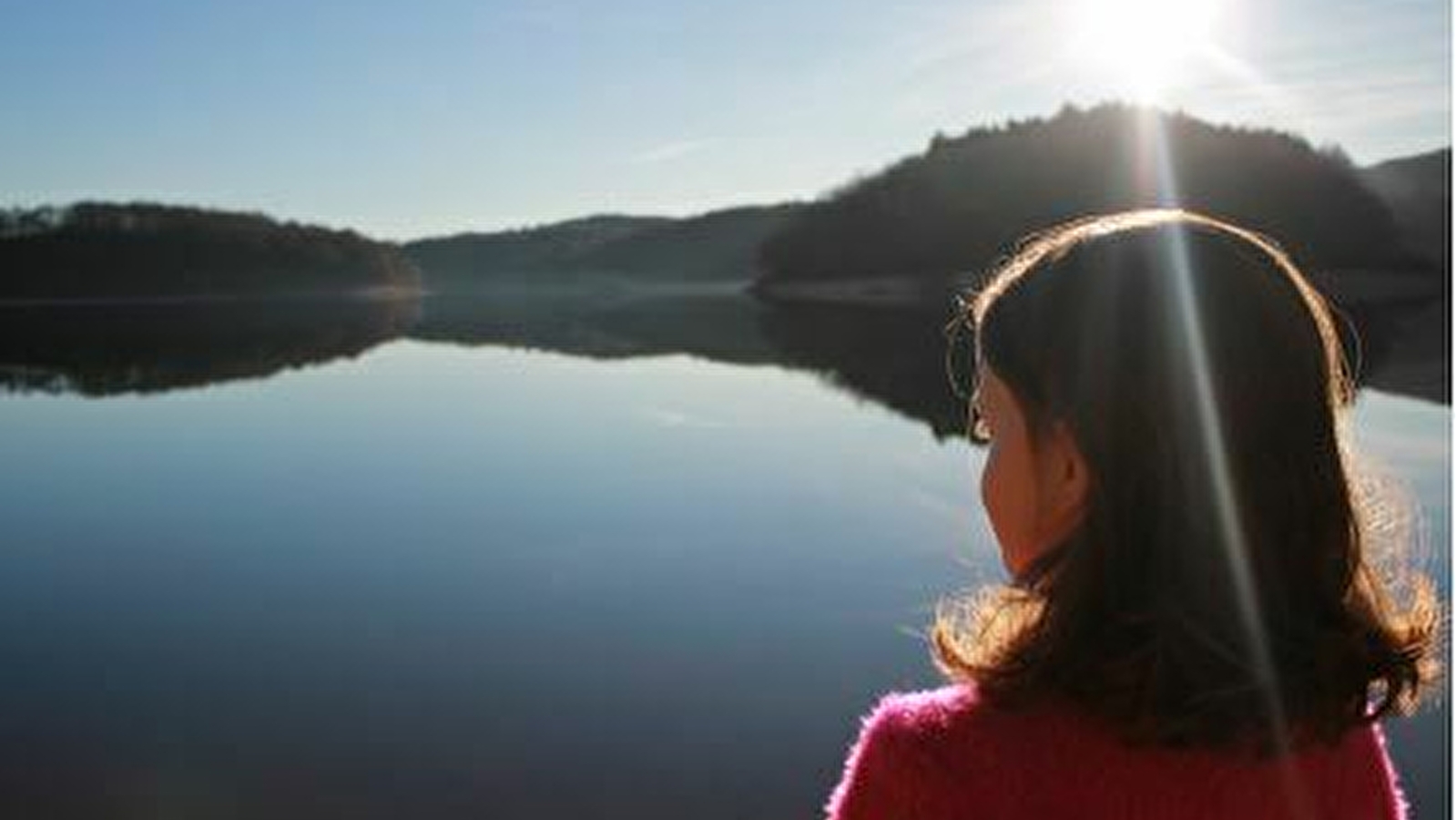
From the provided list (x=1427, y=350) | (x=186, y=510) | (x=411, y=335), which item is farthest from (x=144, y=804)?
(x=411, y=335)

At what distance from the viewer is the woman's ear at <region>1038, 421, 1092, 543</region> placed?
124 centimetres

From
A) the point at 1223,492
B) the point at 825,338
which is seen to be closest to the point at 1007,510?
the point at 1223,492

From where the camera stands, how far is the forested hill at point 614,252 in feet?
526

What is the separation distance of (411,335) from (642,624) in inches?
1442

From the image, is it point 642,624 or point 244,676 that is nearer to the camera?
point 244,676

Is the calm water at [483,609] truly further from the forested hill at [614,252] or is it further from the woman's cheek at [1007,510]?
A: the forested hill at [614,252]

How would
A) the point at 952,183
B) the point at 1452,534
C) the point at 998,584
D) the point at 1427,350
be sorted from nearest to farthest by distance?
the point at 998,584
the point at 1452,534
the point at 1427,350
the point at 952,183

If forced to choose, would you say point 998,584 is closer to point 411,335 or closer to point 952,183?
point 411,335

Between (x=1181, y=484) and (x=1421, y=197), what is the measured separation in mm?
117161

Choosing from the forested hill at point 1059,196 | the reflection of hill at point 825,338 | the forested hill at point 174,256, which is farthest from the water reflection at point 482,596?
the forested hill at point 174,256

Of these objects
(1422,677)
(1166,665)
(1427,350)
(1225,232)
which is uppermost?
(1225,232)

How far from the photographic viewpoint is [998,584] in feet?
4.78

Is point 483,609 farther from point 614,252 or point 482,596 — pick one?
point 614,252

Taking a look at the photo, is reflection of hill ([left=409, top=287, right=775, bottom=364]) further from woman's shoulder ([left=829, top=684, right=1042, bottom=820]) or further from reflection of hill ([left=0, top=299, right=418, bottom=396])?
woman's shoulder ([left=829, top=684, right=1042, bottom=820])
